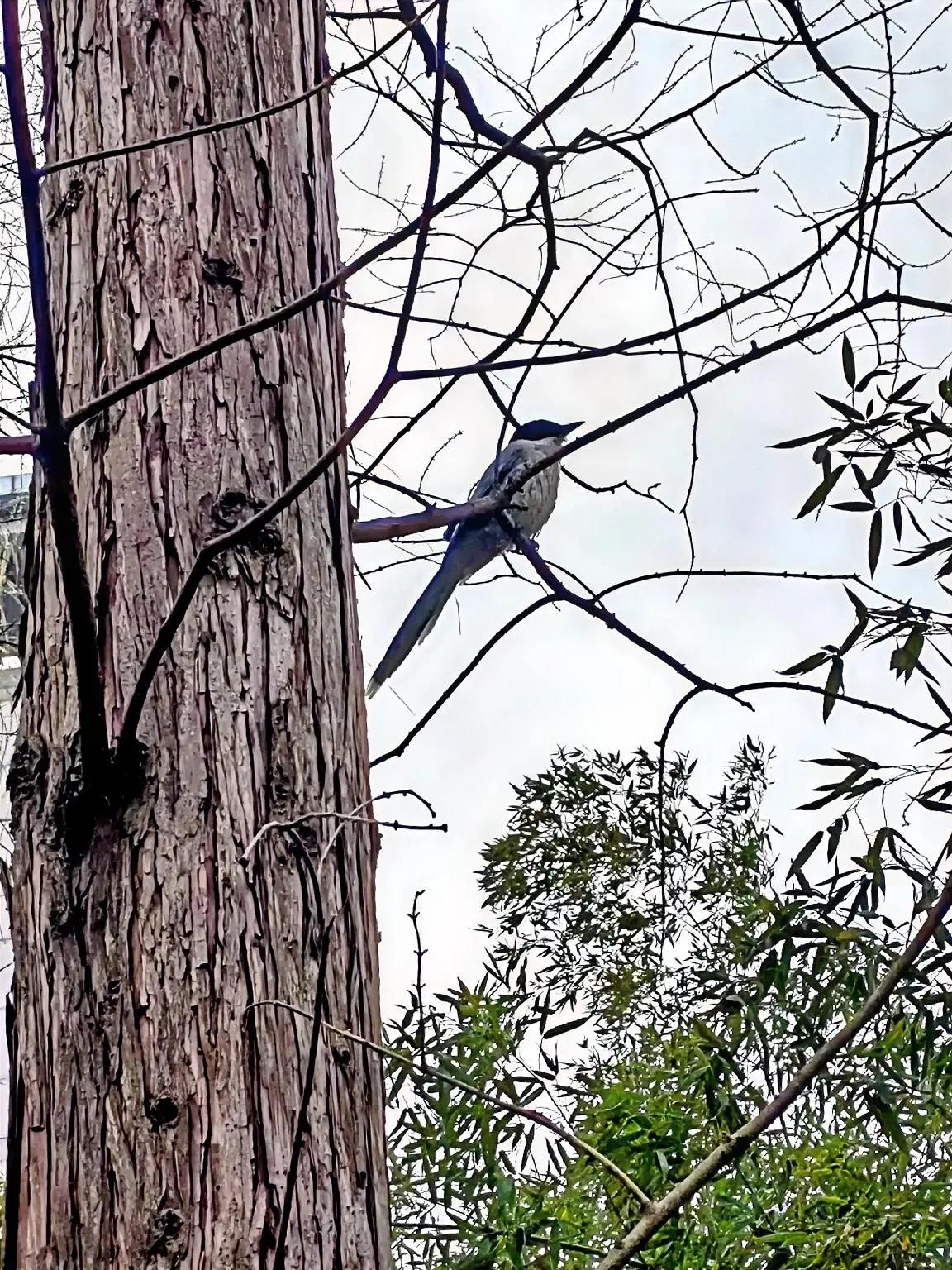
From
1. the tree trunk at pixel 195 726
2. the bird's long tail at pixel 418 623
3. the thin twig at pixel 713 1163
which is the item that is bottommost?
the thin twig at pixel 713 1163

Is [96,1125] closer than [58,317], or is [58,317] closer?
[96,1125]

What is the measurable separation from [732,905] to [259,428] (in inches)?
37.9

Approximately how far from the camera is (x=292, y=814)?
0.79m

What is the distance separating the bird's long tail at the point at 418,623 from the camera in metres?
1.66

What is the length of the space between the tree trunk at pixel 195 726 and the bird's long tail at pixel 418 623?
0.74m

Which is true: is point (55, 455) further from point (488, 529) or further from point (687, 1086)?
point (488, 529)

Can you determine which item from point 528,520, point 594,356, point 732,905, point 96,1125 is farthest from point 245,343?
point 528,520

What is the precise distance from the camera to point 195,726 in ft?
2.54

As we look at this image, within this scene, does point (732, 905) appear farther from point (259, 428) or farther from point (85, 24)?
point (85, 24)

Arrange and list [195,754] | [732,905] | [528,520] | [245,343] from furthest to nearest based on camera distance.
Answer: [528,520], [732,905], [245,343], [195,754]

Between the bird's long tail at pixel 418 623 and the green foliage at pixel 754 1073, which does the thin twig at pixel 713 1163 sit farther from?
the bird's long tail at pixel 418 623

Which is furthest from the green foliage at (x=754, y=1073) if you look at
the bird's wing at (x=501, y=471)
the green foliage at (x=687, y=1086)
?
the bird's wing at (x=501, y=471)

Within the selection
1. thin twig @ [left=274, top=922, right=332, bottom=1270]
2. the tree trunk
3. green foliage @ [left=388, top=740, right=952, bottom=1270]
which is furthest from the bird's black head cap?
thin twig @ [left=274, top=922, right=332, bottom=1270]

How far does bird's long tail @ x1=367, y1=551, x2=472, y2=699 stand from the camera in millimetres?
1660
